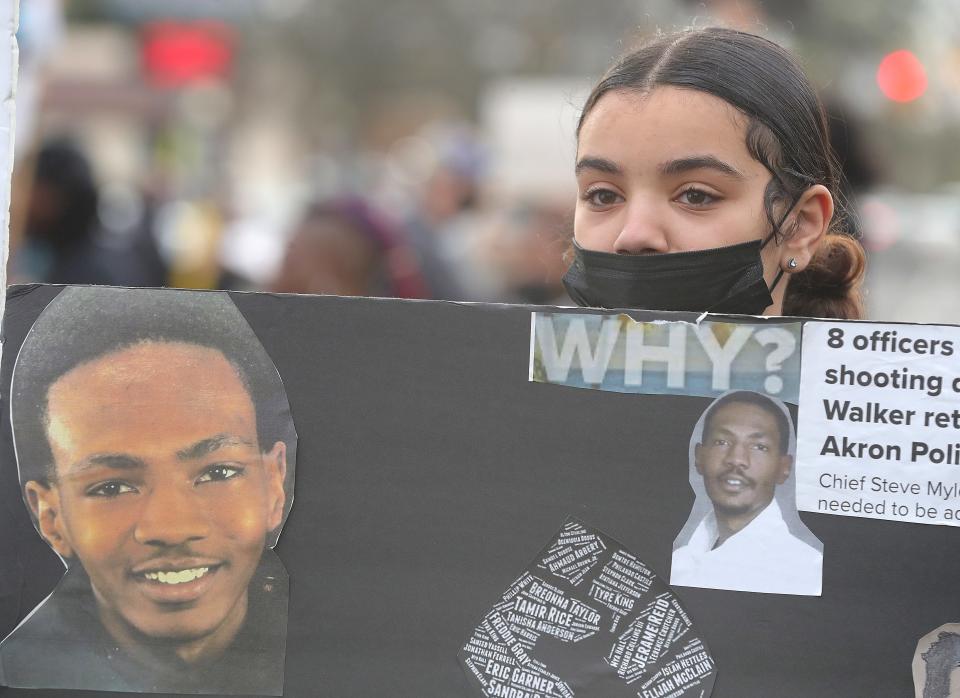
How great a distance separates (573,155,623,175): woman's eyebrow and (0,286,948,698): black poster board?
0.41m

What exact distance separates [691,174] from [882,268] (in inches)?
417

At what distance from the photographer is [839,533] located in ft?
5.28

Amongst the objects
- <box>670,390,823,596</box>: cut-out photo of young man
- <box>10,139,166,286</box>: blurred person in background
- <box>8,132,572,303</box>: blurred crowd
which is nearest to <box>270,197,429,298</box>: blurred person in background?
<box>8,132,572,303</box>: blurred crowd

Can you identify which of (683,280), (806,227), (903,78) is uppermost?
(903,78)

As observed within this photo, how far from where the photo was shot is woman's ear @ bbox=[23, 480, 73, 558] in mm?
1719

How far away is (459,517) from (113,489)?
45 centimetres

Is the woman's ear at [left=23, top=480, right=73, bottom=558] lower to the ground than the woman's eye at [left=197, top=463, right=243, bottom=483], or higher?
lower

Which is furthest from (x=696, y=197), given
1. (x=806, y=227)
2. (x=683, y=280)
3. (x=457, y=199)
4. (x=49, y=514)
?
(x=457, y=199)

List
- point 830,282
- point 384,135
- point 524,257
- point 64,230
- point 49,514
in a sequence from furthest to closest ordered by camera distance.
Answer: point 384,135
point 524,257
point 64,230
point 830,282
point 49,514

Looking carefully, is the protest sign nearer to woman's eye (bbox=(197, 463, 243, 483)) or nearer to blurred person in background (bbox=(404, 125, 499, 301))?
woman's eye (bbox=(197, 463, 243, 483))

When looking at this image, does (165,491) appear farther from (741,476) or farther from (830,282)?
(830,282)

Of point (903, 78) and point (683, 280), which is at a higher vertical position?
point (903, 78)

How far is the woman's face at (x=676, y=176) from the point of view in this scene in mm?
1953

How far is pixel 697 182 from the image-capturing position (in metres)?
1.96
